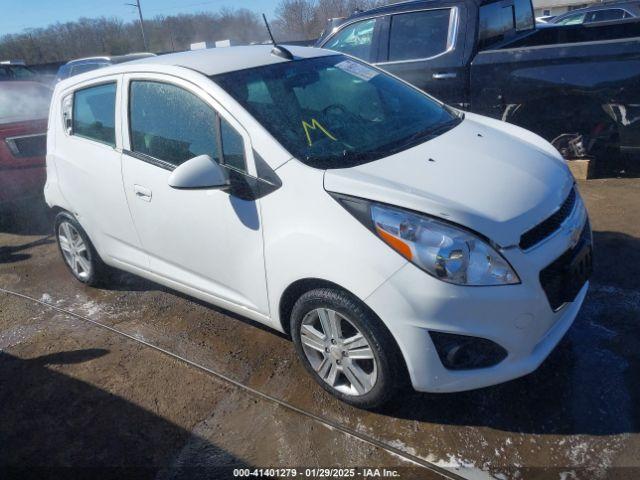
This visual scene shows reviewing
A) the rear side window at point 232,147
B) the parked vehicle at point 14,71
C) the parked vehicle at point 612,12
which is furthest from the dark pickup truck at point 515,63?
the parked vehicle at point 612,12

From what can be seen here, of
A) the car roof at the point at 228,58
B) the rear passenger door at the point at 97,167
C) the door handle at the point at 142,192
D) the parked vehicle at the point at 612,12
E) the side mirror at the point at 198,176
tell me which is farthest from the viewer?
the parked vehicle at the point at 612,12

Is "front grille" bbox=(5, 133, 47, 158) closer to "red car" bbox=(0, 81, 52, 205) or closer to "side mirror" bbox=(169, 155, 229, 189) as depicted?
"red car" bbox=(0, 81, 52, 205)

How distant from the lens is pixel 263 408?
2.81 m

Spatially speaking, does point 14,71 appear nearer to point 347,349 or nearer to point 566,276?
point 347,349

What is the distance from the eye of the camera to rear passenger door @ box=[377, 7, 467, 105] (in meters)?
5.38

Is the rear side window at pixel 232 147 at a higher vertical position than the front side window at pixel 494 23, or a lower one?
lower

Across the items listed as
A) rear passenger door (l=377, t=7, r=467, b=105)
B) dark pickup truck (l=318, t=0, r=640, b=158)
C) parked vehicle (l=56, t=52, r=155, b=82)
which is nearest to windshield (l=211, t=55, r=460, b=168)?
dark pickup truck (l=318, t=0, r=640, b=158)

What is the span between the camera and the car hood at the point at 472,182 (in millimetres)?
2285

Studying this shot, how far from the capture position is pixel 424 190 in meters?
2.39

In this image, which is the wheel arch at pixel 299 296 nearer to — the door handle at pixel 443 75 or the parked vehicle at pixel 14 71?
the door handle at pixel 443 75

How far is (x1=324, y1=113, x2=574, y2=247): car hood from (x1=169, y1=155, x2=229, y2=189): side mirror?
57 cm

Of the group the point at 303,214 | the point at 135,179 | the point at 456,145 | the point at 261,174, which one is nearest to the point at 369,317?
the point at 303,214

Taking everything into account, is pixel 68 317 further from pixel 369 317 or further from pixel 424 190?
pixel 424 190

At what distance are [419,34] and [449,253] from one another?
13.4ft
